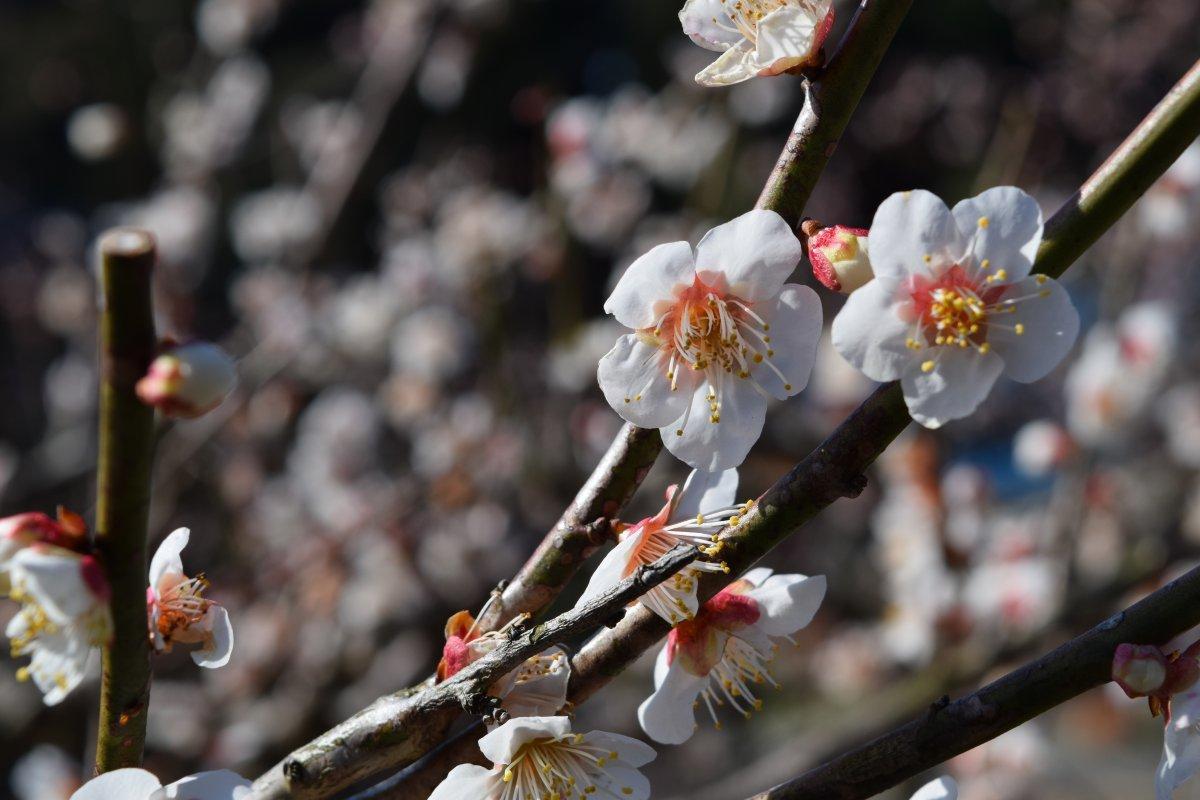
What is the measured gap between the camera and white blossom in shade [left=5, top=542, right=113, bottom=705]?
607 mm

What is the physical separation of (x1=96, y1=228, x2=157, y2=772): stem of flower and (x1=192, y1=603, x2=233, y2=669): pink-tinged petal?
14cm

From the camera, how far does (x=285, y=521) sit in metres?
3.87

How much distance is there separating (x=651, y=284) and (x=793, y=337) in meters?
0.13

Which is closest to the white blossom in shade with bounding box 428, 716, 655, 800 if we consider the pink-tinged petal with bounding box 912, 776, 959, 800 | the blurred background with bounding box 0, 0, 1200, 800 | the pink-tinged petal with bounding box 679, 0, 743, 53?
the pink-tinged petal with bounding box 912, 776, 959, 800

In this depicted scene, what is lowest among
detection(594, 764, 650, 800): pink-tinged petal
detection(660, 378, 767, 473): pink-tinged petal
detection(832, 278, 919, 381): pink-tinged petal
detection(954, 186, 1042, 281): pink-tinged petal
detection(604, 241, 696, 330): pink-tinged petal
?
detection(594, 764, 650, 800): pink-tinged petal

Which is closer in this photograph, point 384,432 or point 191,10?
point 384,432

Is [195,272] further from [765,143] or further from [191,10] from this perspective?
[765,143]

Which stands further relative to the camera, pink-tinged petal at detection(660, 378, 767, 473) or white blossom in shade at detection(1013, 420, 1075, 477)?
white blossom in shade at detection(1013, 420, 1075, 477)

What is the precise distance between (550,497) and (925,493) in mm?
1030

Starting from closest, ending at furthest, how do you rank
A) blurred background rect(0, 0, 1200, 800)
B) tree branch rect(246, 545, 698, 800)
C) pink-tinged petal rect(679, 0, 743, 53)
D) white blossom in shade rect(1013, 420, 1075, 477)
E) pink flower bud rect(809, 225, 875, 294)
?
tree branch rect(246, 545, 698, 800), pink flower bud rect(809, 225, 875, 294), pink-tinged petal rect(679, 0, 743, 53), blurred background rect(0, 0, 1200, 800), white blossom in shade rect(1013, 420, 1075, 477)

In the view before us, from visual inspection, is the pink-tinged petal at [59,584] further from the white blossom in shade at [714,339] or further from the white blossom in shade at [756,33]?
the white blossom in shade at [756,33]

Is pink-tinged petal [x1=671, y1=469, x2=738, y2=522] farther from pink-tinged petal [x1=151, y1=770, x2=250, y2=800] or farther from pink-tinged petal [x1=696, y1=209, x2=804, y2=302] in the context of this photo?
pink-tinged petal [x1=151, y1=770, x2=250, y2=800]

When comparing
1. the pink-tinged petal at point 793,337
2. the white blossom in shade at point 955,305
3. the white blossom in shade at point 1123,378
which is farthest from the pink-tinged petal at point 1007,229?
the white blossom in shade at point 1123,378

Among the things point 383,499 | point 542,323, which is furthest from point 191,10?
point 383,499
